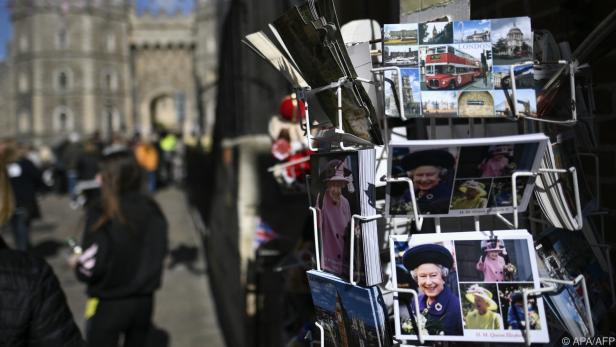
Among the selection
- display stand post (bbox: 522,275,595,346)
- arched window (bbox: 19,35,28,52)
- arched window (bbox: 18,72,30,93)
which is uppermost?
arched window (bbox: 19,35,28,52)

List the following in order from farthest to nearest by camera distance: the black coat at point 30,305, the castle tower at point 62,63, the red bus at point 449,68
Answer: the castle tower at point 62,63 → the black coat at point 30,305 → the red bus at point 449,68

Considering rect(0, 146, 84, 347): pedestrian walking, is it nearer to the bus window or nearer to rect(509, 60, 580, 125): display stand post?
the bus window

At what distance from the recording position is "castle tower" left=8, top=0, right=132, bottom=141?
45500mm

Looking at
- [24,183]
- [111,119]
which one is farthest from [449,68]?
[111,119]

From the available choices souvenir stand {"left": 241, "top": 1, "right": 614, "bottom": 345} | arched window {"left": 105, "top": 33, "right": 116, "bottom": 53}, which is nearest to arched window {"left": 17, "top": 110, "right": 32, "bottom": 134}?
arched window {"left": 105, "top": 33, "right": 116, "bottom": 53}

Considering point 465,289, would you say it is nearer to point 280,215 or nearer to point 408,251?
point 408,251

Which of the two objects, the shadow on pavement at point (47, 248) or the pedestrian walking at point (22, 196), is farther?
the shadow on pavement at point (47, 248)

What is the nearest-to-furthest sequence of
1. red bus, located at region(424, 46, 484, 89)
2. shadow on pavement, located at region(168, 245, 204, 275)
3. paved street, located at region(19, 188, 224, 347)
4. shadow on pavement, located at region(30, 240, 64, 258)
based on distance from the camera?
red bus, located at region(424, 46, 484, 89)
paved street, located at region(19, 188, 224, 347)
shadow on pavement, located at region(168, 245, 204, 275)
shadow on pavement, located at region(30, 240, 64, 258)

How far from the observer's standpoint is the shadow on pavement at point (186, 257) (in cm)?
756

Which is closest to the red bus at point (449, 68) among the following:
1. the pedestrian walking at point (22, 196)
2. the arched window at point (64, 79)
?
the pedestrian walking at point (22, 196)

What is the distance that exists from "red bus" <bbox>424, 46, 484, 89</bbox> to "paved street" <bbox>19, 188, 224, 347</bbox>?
2.89 metres

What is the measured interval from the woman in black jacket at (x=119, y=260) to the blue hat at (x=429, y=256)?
7.57ft

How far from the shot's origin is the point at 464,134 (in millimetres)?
1563

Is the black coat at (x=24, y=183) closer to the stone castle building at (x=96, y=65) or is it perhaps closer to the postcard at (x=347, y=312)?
the postcard at (x=347, y=312)
